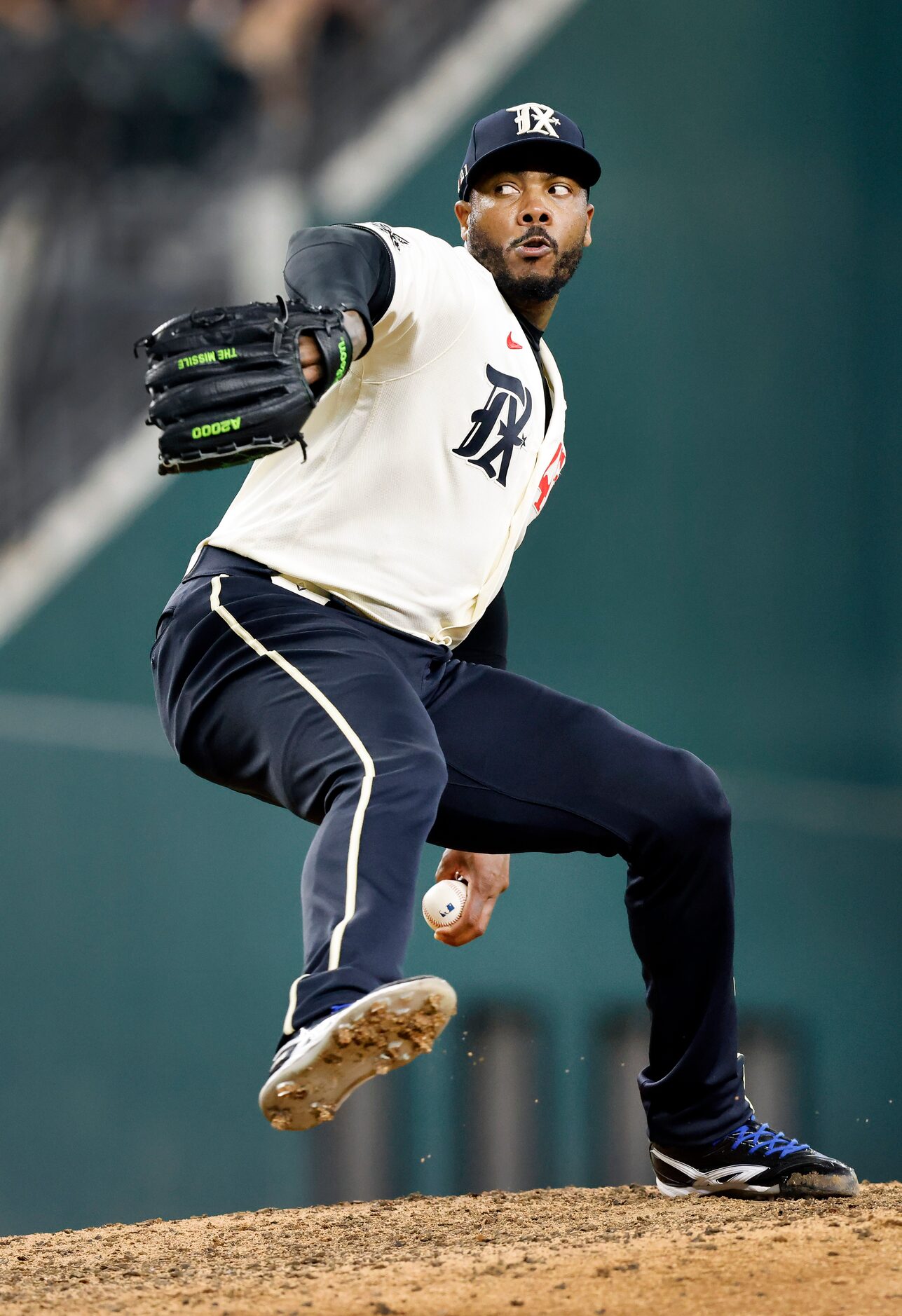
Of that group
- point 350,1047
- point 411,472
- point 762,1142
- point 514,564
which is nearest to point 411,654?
point 411,472

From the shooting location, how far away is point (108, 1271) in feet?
7.97

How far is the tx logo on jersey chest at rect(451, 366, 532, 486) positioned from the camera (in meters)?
2.52

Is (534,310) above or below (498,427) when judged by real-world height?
above

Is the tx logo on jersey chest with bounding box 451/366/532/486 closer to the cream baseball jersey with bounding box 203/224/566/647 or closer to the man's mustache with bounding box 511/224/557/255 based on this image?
the cream baseball jersey with bounding box 203/224/566/647

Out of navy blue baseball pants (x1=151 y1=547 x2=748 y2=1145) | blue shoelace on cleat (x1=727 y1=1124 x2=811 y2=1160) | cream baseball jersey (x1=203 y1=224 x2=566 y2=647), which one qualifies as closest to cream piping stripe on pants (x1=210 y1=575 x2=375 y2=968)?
navy blue baseball pants (x1=151 y1=547 x2=748 y2=1145)

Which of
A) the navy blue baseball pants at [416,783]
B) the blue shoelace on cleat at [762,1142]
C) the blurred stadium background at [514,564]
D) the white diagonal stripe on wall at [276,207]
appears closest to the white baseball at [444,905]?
the navy blue baseball pants at [416,783]

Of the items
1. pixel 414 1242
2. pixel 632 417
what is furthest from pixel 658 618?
pixel 414 1242

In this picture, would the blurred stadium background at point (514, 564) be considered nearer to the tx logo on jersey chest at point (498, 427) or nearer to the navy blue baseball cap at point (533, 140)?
the navy blue baseball cap at point (533, 140)

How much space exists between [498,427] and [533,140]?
0.63 meters

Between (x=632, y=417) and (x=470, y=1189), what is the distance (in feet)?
10.2

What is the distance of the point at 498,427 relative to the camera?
8.38 ft

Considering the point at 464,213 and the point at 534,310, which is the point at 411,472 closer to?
the point at 534,310

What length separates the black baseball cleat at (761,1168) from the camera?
2.79 m

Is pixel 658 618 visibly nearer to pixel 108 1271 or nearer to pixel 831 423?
pixel 831 423
